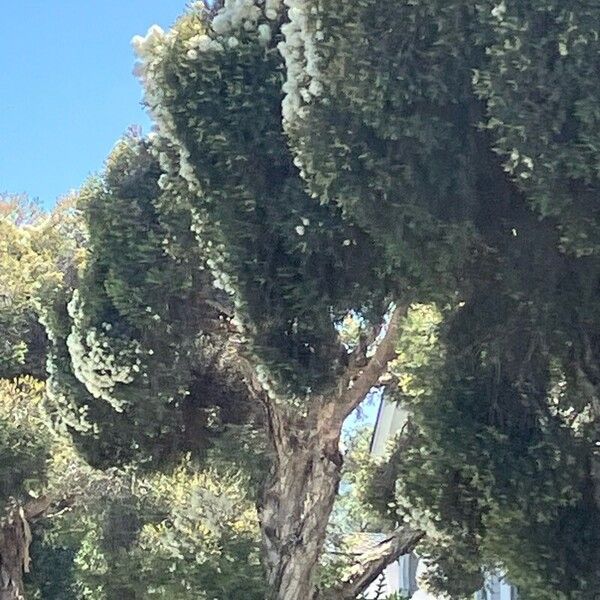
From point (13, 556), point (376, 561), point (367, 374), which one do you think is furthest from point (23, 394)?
point (367, 374)

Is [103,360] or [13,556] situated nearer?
[103,360]

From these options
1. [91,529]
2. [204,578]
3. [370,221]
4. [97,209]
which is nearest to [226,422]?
[204,578]

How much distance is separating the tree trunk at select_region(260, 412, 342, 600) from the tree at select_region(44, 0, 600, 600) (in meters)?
0.01

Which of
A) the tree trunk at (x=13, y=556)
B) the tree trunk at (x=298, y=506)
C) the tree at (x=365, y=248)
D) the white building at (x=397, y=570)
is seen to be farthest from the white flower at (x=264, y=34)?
the tree trunk at (x=13, y=556)

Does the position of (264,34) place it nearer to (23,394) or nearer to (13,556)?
(23,394)

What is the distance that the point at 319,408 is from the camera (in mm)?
6219

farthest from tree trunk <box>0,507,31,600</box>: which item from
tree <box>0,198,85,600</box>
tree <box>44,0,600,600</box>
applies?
tree <box>44,0,600,600</box>

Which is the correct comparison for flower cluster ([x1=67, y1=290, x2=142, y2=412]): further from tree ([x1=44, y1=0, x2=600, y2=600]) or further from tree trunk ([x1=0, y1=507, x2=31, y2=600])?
tree trunk ([x1=0, y1=507, x2=31, y2=600])

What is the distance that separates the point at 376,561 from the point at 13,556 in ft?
15.2

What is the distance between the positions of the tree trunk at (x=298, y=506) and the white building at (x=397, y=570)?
2.67 ft

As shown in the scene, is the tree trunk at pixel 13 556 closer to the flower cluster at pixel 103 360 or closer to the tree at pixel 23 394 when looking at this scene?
the tree at pixel 23 394

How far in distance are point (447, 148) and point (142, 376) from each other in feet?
8.66

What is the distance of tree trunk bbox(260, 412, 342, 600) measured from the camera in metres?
6.42

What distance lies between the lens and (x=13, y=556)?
10656mm
